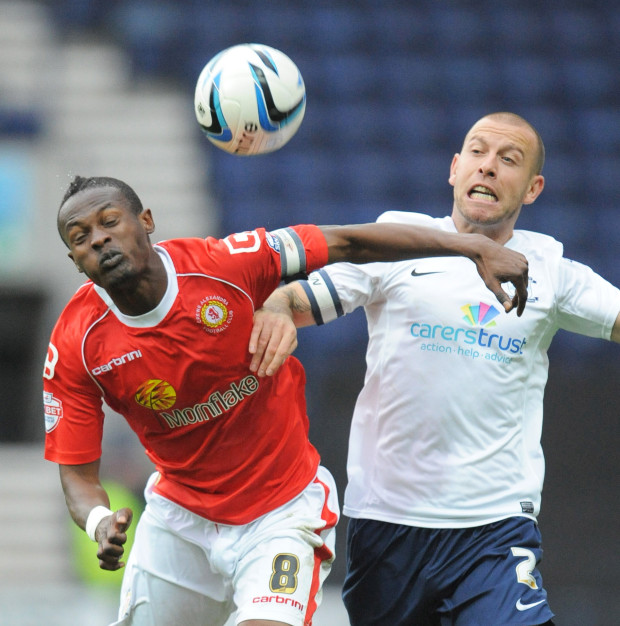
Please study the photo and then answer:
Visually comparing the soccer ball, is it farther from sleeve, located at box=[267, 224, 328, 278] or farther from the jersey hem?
the jersey hem

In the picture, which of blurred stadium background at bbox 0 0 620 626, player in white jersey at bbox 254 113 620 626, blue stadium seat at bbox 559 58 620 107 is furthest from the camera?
blue stadium seat at bbox 559 58 620 107

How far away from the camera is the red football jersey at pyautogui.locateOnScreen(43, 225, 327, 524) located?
3.64 metres

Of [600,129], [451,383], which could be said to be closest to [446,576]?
[451,383]

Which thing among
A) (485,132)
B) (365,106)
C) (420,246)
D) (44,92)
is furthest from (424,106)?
(420,246)

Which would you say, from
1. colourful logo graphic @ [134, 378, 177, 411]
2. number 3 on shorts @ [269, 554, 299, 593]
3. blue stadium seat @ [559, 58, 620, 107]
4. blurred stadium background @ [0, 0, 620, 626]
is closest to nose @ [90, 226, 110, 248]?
colourful logo graphic @ [134, 378, 177, 411]

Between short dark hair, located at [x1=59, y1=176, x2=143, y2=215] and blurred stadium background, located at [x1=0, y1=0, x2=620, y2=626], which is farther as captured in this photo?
blurred stadium background, located at [x1=0, y1=0, x2=620, y2=626]

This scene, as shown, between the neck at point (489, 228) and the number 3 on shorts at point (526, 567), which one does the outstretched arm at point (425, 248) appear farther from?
the number 3 on shorts at point (526, 567)

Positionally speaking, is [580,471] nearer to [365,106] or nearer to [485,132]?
[485,132]

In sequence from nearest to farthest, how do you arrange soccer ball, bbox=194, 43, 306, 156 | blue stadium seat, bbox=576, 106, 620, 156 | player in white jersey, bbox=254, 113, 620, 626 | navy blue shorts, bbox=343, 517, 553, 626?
1. navy blue shorts, bbox=343, 517, 553, 626
2. player in white jersey, bbox=254, 113, 620, 626
3. soccer ball, bbox=194, 43, 306, 156
4. blue stadium seat, bbox=576, 106, 620, 156

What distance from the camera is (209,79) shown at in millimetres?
4164

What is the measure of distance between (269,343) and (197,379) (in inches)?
11.2

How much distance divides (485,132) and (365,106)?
25.5ft

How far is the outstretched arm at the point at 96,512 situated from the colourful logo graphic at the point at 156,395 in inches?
13.4

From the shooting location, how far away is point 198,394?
369cm
